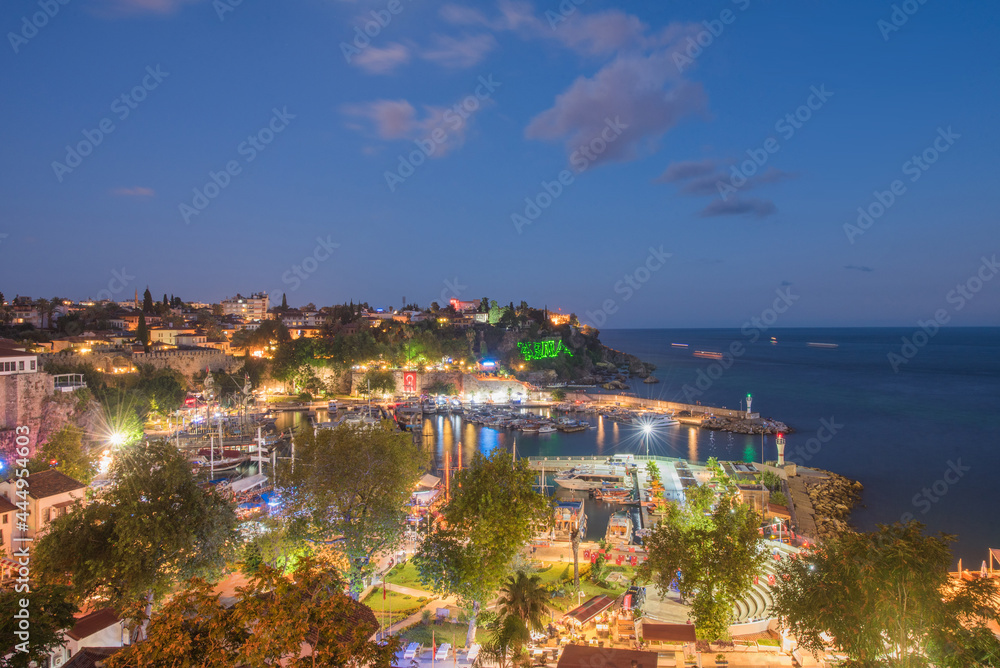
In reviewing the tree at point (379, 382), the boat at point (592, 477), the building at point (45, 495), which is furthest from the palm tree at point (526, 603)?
the tree at point (379, 382)

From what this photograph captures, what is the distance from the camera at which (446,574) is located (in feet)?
33.2

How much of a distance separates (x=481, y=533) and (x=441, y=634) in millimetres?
2065

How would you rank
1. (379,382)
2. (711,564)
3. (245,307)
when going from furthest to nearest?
1. (245,307)
2. (379,382)
3. (711,564)

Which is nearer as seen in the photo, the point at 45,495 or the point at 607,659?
the point at 607,659

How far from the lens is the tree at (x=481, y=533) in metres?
9.95

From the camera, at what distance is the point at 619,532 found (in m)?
16.9

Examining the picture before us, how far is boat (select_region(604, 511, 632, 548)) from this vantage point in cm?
1611

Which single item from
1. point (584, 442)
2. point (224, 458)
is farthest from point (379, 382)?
point (584, 442)

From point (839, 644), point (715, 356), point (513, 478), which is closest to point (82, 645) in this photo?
point (513, 478)

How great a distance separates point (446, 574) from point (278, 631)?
5899mm

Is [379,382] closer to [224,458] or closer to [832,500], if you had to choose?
[224,458]

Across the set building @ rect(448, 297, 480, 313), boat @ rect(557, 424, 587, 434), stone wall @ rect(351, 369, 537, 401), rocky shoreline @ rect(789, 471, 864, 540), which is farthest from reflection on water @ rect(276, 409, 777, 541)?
building @ rect(448, 297, 480, 313)

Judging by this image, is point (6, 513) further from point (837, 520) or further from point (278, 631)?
point (837, 520)

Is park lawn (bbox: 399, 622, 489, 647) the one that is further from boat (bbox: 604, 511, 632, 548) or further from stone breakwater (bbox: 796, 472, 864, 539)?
stone breakwater (bbox: 796, 472, 864, 539)
